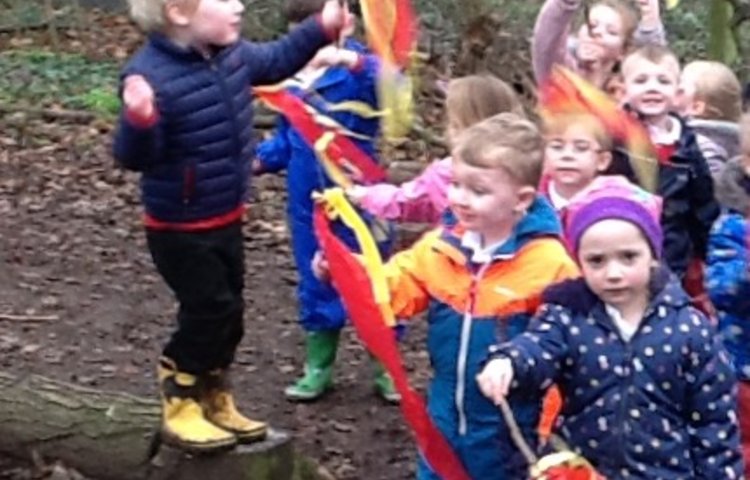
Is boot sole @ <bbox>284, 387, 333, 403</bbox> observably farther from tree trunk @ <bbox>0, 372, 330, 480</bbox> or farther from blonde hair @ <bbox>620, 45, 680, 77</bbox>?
blonde hair @ <bbox>620, 45, 680, 77</bbox>

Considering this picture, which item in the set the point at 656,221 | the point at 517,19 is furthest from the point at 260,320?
the point at 517,19

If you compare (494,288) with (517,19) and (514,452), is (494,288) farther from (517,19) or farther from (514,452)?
(517,19)

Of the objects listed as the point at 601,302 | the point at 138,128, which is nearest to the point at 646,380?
the point at 601,302

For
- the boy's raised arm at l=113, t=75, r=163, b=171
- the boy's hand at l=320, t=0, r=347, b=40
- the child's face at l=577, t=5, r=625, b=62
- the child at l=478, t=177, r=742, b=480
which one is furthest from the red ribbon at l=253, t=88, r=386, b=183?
the child at l=478, t=177, r=742, b=480

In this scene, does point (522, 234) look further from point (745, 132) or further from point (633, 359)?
point (745, 132)

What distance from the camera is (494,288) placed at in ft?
15.0

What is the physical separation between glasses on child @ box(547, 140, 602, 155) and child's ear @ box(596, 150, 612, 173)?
29mm

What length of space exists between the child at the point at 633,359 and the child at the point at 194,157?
1.15 m

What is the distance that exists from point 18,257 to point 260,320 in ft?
6.02

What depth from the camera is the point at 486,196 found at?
14.8 ft

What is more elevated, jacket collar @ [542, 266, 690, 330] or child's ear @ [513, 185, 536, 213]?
child's ear @ [513, 185, 536, 213]

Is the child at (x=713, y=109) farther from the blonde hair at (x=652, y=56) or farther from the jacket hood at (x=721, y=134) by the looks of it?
the blonde hair at (x=652, y=56)

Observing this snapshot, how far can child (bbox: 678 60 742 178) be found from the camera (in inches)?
242

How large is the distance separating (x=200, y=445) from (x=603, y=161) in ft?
5.22
